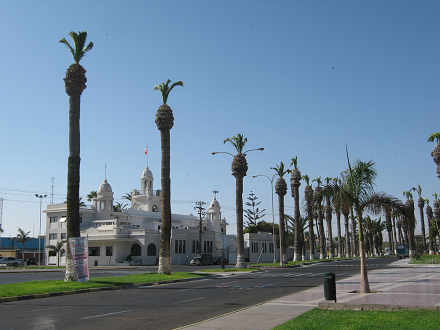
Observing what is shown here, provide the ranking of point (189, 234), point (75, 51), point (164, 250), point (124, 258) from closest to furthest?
1. point (75, 51)
2. point (164, 250)
3. point (124, 258)
4. point (189, 234)

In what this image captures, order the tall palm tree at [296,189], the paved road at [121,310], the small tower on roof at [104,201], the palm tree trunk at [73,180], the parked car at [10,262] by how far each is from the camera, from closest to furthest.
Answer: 1. the paved road at [121,310]
2. the palm tree trunk at [73,180]
3. the tall palm tree at [296,189]
4. the parked car at [10,262]
5. the small tower on roof at [104,201]

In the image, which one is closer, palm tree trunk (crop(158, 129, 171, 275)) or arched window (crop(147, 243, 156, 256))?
palm tree trunk (crop(158, 129, 171, 275))

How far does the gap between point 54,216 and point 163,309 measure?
210 ft

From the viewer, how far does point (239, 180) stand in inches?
1797

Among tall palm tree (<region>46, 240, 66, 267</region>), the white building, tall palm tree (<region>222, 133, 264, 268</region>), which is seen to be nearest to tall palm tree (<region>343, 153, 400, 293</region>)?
tall palm tree (<region>222, 133, 264, 268</region>)

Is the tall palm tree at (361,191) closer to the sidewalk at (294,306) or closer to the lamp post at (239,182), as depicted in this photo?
the sidewalk at (294,306)

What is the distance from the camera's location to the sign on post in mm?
24266

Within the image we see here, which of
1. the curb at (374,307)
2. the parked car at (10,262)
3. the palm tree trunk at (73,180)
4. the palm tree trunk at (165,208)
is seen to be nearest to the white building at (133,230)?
the parked car at (10,262)

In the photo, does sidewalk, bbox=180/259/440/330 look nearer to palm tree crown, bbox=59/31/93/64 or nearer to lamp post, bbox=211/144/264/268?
palm tree crown, bbox=59/31/93/64

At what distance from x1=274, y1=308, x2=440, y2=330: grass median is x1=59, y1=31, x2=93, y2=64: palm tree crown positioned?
21.9 metres

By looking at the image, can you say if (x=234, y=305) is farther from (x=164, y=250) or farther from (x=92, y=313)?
(x=164, y=250)

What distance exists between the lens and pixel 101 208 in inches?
2913

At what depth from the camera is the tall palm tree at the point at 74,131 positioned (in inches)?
988

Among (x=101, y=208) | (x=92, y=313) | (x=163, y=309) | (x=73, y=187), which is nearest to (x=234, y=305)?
(x=163, y=309)
